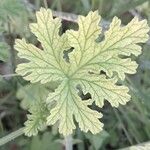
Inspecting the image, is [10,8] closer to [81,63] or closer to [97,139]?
[81,63]

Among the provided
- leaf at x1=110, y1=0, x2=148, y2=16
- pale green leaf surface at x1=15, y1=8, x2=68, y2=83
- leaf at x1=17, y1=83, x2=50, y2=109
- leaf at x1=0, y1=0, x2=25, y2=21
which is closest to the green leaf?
leaf at x1=17, y1=83, x2=50, y2=109

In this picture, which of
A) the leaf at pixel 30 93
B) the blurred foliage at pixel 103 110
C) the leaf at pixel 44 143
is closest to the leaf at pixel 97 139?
the blurred foliage at pixel 103 110

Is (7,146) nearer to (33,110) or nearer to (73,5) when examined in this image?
(33,110)

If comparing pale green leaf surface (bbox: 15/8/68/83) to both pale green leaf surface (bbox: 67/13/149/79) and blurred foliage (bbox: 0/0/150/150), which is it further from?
blurred foliage (bbox: 0/0/150/150)

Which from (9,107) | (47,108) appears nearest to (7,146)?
(9,107)

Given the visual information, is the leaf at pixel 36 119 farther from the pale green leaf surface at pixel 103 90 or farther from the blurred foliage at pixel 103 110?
the blurred foliage at pixel 103 110

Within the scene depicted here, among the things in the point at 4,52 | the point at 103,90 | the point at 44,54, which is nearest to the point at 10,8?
the point at 4,52

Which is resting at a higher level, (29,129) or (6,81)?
(6,81)
